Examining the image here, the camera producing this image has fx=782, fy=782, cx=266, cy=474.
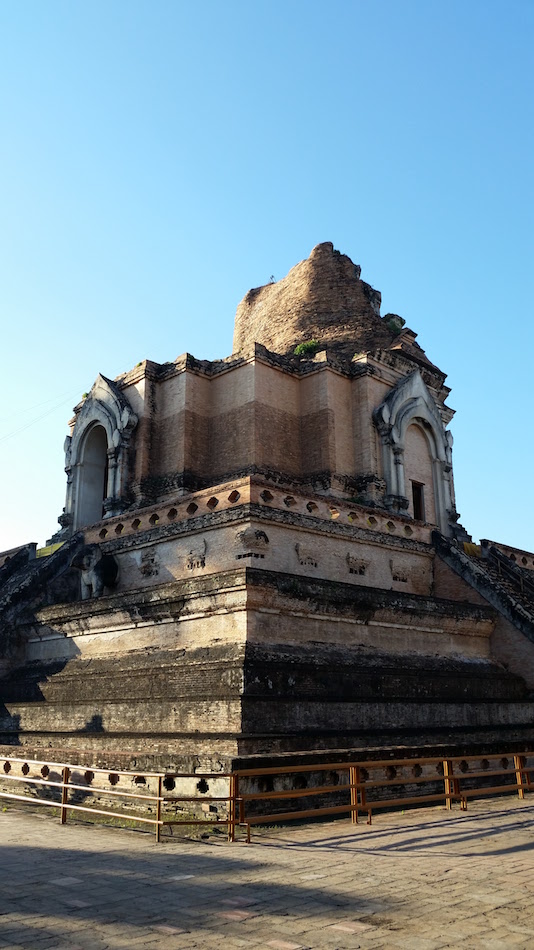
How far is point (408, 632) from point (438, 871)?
28.6 ft

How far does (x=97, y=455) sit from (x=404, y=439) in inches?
395

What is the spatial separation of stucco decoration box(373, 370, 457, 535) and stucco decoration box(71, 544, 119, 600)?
8.42m

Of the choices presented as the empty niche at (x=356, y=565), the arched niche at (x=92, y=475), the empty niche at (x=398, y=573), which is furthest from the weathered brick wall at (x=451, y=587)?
the arched niche at (x=92, y=475)

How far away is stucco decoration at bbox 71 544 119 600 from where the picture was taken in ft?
57.2

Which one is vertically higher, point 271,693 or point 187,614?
point 187,614

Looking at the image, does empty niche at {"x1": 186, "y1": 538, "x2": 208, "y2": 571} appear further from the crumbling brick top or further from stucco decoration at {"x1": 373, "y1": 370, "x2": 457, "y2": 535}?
the crumbling brick top

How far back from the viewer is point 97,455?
25922mm

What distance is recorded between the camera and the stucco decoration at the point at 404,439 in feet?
75.2

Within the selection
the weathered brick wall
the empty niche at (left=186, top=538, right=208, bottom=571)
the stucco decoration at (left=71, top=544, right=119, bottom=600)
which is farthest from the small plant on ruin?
the empty niche at (left=186, top=538, right=208, bottom=571)

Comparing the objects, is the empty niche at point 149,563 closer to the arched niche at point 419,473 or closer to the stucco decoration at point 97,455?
the stucco decoration at point 97,455

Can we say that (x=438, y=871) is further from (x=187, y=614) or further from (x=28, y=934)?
(x=187, y=614)

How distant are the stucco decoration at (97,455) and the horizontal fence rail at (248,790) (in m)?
11.6

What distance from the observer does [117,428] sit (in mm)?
23641

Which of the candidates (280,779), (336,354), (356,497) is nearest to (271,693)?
(280,779)
